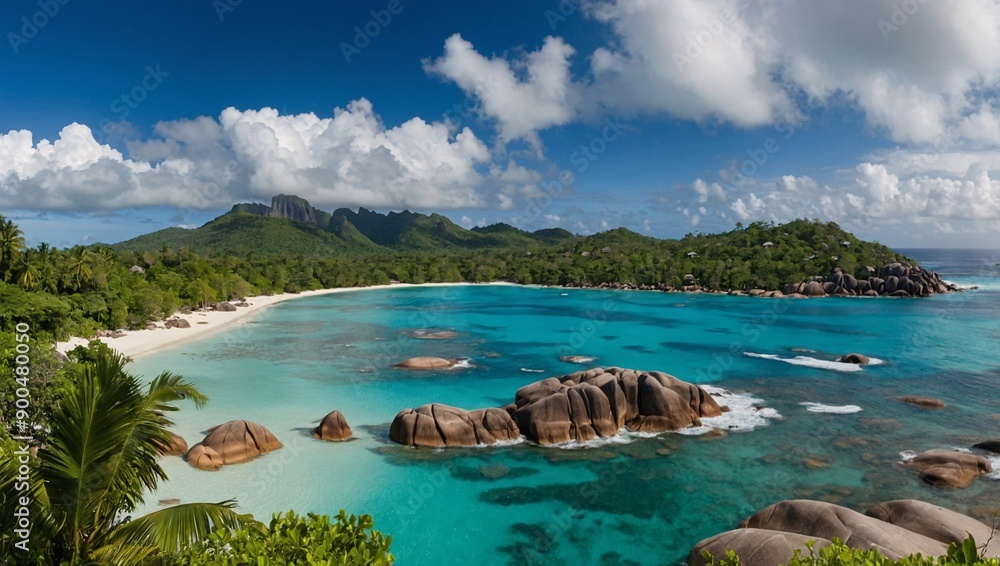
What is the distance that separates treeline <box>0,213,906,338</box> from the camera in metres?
46.5

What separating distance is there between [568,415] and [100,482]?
1895 cm

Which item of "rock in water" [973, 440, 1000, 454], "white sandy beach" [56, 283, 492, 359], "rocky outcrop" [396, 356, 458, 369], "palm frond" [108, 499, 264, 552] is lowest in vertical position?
"rock in water" [973, 440, 1000, 454]

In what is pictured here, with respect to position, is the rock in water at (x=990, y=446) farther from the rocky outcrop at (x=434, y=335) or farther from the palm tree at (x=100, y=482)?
the rocky outcrop at (x=434, y=335)

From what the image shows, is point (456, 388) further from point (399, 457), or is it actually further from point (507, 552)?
point (507, 552)

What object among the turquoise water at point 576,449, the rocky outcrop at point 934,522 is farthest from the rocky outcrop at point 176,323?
the rocky outcrop at point 934,522

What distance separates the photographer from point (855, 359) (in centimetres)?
4119

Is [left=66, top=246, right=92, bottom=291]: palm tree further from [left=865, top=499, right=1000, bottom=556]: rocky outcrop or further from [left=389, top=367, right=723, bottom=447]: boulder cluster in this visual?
[left=865, top=499, right=1000, bottom=556]: rocky outcrop

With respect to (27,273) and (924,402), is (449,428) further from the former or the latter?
(27,273)

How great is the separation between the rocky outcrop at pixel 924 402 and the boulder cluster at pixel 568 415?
12797 mm

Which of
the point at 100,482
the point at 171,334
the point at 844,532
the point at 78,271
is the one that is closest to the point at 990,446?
the point at 844,532

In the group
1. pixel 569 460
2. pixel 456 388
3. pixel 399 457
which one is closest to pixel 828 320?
pixel 456 388

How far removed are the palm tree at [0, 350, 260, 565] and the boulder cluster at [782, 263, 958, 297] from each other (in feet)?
337

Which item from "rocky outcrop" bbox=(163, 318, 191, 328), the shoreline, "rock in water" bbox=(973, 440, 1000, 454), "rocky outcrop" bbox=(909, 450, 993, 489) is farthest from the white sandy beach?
"rock in water" bbox=(973, 440, 1000, 454)

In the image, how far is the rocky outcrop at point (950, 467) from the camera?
65.2ft
